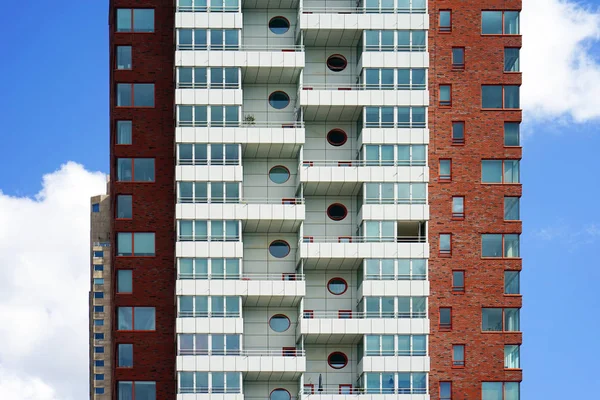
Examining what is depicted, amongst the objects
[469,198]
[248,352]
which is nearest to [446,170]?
[469,198]

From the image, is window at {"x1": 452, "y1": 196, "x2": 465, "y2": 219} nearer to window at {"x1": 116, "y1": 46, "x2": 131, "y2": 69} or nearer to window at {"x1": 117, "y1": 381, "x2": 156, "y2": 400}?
window at {"x1": 117, "y1": 381, "x2": 156, "y2": 400}

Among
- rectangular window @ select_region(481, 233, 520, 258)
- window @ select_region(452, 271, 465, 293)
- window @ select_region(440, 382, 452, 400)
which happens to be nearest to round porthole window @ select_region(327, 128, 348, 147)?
rectangular window @ select_region(481, 233, 520, 258)

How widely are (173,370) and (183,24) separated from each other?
93.0 ft

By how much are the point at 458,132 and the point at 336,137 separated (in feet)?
33.6

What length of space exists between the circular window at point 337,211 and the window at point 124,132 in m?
17.6

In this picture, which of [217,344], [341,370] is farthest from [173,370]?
[341,370]

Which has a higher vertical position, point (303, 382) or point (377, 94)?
point (377, 94)

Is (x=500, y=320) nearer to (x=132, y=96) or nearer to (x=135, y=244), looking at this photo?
(x=135, y=244)

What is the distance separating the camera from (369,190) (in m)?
114

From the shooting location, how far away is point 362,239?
114062 millimetres

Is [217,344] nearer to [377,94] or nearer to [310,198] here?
[310,198]

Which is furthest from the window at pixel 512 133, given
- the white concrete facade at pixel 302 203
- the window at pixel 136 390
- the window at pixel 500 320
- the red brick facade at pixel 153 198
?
the window at pixel 136 390

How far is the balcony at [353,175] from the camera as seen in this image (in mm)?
113812

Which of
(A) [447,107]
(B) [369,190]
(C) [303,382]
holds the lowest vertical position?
(C) [303,382]
